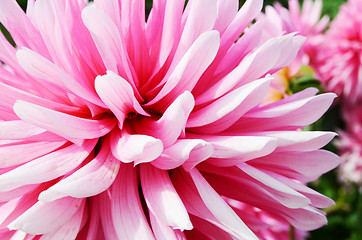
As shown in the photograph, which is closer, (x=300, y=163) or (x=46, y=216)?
(x=46, y=216)

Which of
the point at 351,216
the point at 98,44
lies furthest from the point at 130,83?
the point at 351,216

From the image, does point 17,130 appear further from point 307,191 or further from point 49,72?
point 307,191

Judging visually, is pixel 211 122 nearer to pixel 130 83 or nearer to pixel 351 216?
pixel 130 83

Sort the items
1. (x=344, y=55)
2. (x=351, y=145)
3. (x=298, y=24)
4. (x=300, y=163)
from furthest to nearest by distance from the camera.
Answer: (x=351, y=145) → (x=344, y=55) → (x=298, y=24) → (x=300, y=163)

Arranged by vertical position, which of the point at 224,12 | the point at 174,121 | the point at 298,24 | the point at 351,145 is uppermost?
the point at 298,24

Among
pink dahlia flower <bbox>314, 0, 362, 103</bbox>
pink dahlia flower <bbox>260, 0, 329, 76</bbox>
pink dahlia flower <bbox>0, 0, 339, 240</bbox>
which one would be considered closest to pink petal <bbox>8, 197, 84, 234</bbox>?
pink dahlia flower <bbox>0, 0, 339, 240</bbox>

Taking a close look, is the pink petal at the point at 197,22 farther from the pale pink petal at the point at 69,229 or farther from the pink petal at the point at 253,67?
the pale pink petal at the point at 69,229

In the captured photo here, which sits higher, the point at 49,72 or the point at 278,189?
the point at 49,72

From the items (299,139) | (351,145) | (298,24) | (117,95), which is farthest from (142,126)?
(351,145)
